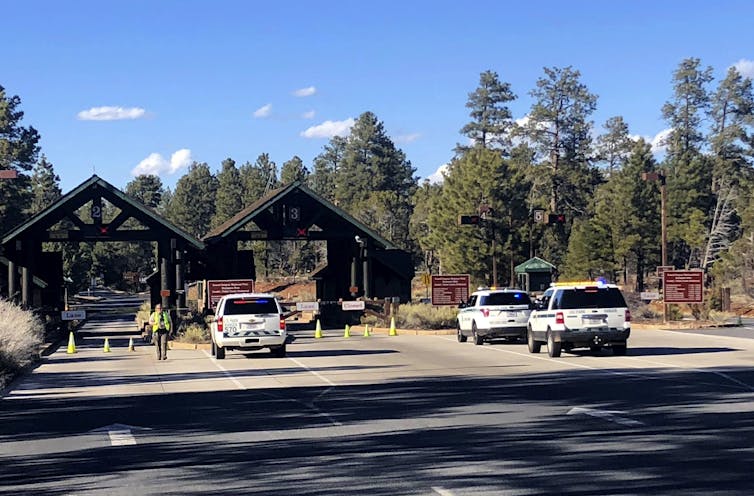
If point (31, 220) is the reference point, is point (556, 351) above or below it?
below

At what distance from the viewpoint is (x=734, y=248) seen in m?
63.8

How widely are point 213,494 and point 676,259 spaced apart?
83.6 meters

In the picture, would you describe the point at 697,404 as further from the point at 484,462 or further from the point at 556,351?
the point at 556,351

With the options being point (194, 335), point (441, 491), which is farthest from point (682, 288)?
point (441, 491)

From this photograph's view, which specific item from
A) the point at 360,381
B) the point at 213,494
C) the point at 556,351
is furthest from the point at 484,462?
the point at 556,351

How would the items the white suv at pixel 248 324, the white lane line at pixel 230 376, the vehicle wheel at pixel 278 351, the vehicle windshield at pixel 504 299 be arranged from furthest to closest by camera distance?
1. the vehicle windshield at pixel 504 299
2. the vehicle wheel at pixel 278 351
3. the white suv at pixel 248 324
4. the white lane line at pixel 230 376

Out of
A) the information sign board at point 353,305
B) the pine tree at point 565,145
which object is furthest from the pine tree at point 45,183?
the information sign board at point 353,305

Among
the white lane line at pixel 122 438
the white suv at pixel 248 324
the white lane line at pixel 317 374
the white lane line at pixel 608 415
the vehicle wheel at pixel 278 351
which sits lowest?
the white lane line at pixel 122 438

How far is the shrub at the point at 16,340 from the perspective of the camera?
2491 cm

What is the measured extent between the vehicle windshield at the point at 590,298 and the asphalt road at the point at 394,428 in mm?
1321

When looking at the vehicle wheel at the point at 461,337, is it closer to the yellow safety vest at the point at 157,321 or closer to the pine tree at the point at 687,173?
the yellow safety vest at the point at 157,321

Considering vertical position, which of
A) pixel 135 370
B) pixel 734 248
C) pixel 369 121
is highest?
pixel 369 121

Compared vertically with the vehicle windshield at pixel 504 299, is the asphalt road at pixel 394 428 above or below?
below

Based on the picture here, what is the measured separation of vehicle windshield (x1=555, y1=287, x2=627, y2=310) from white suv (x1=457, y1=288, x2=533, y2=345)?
18.9 ft
